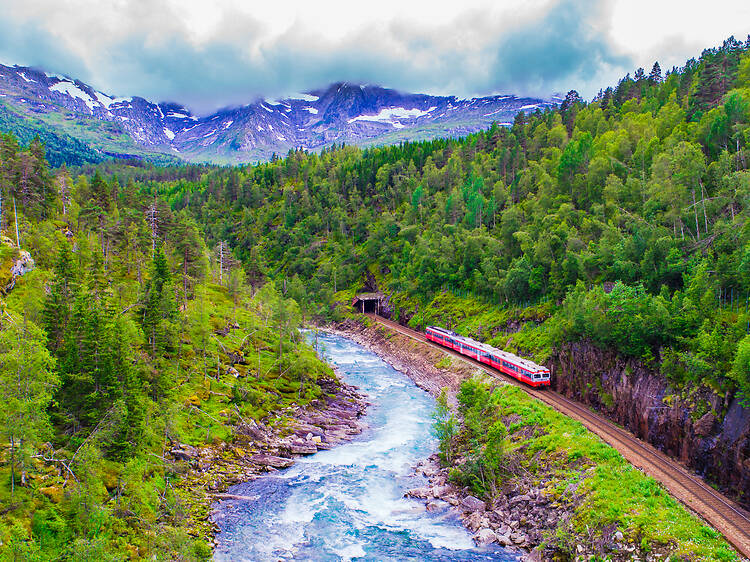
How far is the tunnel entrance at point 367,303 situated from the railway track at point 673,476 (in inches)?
2879

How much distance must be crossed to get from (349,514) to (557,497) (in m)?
17.2

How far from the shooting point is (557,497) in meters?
35.8

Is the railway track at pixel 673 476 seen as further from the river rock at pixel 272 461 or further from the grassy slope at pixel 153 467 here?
the grassy slope at pixel 153 467

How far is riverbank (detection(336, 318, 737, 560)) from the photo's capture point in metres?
28.8

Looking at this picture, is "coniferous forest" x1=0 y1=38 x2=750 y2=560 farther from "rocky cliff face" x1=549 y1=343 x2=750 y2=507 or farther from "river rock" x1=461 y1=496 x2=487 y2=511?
"river rock" x1=461 y1=496 x2=487 y2=511

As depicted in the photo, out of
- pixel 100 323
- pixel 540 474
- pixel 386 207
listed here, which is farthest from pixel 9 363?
pixel 386 207

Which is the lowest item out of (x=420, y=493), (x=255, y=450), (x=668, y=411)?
(x=420, y=493)

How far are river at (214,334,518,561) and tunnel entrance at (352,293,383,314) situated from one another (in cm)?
7151

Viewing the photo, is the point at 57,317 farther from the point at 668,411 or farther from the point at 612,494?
the point at 668,411

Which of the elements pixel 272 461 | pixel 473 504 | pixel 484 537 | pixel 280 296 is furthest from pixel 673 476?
pixel 280 296

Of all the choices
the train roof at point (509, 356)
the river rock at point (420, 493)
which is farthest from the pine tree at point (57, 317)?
the train roof at point (509, 356)

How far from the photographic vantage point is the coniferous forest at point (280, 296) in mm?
30266

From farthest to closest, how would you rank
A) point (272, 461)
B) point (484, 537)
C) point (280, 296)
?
point (280, 296) → point (272, 461) → point (484, 537)

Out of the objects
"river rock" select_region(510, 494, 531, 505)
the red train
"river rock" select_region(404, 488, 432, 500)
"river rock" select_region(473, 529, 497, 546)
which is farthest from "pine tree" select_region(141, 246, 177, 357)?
the red train
